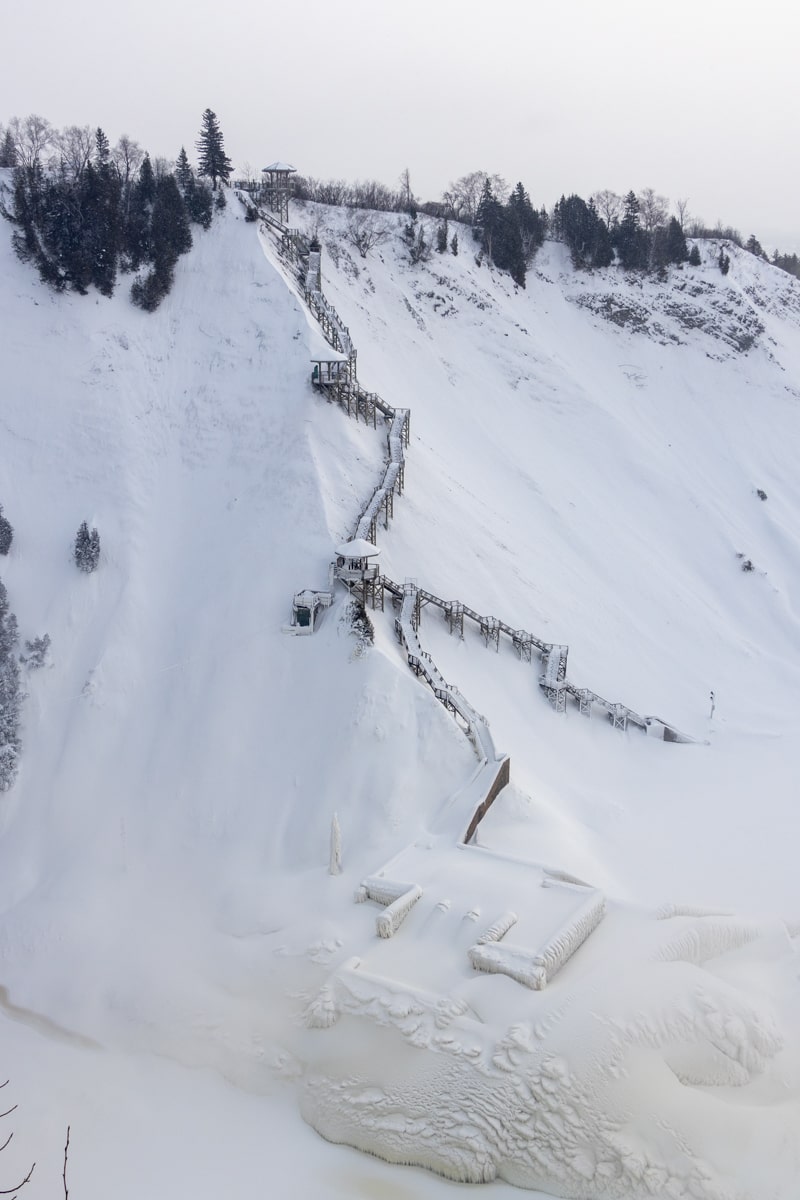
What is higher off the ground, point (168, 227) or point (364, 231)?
point (364, 231)

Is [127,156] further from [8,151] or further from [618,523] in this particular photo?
[618,523]

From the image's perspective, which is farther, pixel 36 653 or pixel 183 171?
pixel 183 171

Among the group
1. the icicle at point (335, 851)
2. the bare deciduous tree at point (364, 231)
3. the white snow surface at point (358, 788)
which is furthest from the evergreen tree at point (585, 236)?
the icicle at point (335, 851)

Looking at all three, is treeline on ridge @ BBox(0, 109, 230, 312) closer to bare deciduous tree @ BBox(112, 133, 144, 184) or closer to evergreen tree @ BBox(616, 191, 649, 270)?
bare deciduous tree @ BBox(112, 133, 144, 184)

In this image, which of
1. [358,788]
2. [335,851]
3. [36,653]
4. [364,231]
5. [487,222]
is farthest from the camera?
[487,222]

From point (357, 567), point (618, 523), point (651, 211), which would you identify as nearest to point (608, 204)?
point (651, 211)

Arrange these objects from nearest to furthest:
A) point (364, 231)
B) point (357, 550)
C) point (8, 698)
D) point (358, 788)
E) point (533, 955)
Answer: point (533, 955) < point (358, 788) < point (357, 550) < point (8, 698) < point (364, 231)

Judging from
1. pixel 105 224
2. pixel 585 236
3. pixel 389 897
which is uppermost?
pixel 585 236
